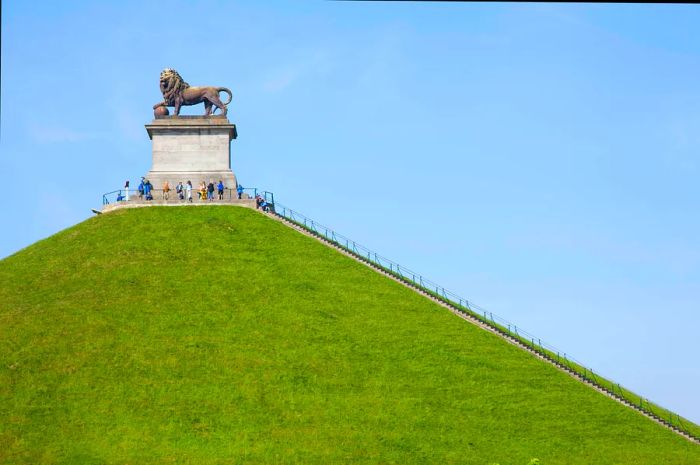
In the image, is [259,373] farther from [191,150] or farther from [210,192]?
[191,150]

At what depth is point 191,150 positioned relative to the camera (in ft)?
219

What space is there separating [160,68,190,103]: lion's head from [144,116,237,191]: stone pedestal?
5.20 ft

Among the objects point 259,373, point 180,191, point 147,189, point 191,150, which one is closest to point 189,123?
point 191,150

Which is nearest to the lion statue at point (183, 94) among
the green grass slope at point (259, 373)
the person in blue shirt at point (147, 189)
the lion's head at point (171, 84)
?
the lion's head at point (171, 84)

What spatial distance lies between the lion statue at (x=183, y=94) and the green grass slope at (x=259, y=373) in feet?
39.7

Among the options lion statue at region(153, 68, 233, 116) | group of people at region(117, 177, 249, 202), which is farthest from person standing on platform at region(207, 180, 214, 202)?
lion statue at region(153, 68, 233, 116)

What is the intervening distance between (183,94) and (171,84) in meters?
1.04

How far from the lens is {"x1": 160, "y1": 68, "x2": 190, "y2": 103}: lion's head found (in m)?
66.3

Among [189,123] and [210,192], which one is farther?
[189,123]

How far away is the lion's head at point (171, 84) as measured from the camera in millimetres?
66312

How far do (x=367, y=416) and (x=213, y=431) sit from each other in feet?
21.7

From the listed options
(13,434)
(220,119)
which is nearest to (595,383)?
(13,434)

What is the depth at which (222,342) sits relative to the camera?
47281mm

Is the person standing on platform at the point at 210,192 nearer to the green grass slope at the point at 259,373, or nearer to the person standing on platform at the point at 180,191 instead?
the person standing on platform at the point at 180,191
